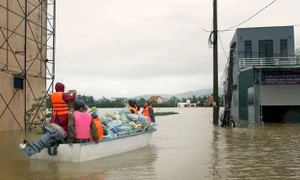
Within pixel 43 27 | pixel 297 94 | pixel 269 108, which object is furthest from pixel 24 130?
pixel 269 108

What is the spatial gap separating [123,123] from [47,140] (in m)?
3.91

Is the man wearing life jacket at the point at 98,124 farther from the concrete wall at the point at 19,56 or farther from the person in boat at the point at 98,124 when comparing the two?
the concrete wall at the point at 19,56

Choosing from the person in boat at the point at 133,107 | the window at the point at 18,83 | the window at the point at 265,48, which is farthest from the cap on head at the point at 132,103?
the window at the point at 265,48

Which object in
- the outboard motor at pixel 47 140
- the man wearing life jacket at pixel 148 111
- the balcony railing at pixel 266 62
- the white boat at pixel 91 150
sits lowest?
the white boat at pixel 91 150

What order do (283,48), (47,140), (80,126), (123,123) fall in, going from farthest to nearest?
(283,48), (123,123), (80,126), (47,140)

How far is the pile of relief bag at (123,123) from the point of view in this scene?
42.6 ft

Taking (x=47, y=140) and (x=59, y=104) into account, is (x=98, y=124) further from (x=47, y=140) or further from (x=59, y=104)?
(x=47, y=140)

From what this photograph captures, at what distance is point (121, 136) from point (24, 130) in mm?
12286

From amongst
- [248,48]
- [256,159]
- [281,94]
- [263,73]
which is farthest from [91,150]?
[248,48]

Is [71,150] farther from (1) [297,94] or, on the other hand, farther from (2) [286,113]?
(2) [286,113]

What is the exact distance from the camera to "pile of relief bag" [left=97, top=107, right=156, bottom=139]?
12977 mm

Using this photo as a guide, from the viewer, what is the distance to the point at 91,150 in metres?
11.1

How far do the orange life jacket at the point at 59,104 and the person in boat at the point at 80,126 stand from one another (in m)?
0.30

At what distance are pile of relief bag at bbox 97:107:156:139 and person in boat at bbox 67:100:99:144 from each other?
1.25 m
